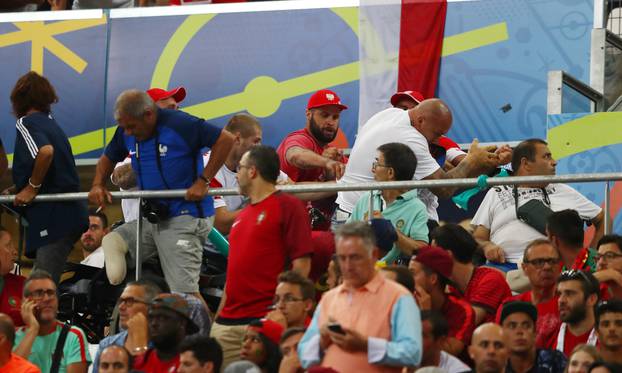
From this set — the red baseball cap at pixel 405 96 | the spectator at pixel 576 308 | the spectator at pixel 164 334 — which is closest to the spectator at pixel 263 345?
the spectator at pixel 164 334

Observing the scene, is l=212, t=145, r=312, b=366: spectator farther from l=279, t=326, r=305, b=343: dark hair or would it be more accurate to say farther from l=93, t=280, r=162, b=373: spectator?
l=93, t=280, r=162, b=373: spectator

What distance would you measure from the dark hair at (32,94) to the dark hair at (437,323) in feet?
13.6

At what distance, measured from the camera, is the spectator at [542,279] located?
1098cm

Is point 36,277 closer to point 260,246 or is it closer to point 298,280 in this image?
point 260,246

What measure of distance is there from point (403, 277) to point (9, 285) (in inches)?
147

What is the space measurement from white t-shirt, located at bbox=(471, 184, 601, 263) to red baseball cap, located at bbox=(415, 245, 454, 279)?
1.48 meters

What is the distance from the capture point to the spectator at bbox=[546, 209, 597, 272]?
1158 centimetres

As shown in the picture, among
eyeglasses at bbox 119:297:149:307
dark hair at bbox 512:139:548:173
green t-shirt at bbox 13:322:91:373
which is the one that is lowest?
green t-shirt at bbox 13:322:91:373

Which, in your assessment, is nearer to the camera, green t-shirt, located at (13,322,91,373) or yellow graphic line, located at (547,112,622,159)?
green t-shirt, located at (13,322,91,373)

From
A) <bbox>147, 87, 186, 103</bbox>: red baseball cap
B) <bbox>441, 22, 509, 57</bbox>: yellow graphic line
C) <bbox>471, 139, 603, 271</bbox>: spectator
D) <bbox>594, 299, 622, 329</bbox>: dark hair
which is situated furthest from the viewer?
<bbox>441, 22, 509, 57</bbox>: yellow graphic line

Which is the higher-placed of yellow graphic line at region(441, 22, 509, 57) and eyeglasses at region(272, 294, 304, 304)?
yellow graphic line at region(441, 22, 509, 57)

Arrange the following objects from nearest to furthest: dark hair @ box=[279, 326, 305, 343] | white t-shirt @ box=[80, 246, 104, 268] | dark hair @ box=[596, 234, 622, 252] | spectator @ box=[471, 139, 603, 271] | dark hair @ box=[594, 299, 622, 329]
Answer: dark hair @ box=[279, 326, 305, 343] → dark hair @ box=[594, 299, 622, 329] → dark hair @ box=[596, 234, 622, 252] → spectator @ box=[471, 139, 603, 271] → white t-shirt @ box=[80, 246, 104, 268]

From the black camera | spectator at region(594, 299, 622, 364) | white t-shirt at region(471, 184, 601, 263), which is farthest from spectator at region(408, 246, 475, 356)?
the black camera

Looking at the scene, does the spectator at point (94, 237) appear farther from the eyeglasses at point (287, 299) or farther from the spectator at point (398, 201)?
the eyeglasses at point (287, 299)
